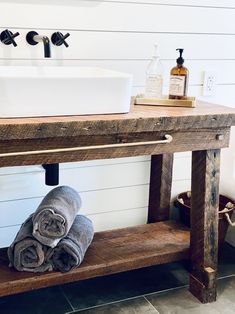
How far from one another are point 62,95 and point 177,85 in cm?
55

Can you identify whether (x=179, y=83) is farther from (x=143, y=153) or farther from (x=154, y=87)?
(x=143, y=153)

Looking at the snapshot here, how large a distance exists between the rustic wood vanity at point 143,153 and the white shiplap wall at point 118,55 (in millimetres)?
149

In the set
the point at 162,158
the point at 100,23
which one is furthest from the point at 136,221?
the point at 100,23

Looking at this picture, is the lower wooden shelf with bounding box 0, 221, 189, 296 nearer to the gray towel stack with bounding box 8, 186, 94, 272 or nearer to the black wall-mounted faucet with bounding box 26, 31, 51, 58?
the gray towel stack with bounding box 8, 186, 94, 272

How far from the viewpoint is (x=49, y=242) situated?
1.67m

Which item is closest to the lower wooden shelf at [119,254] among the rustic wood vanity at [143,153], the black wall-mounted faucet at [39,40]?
the rustic wood vanity at [143,153]

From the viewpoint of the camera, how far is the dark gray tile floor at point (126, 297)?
1.83 m

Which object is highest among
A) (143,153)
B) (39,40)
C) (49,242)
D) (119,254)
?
(39,40)

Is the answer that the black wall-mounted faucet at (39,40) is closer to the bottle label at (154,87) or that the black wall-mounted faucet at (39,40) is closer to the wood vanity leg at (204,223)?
the bottle label at (154,87)

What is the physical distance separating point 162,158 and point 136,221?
356mm

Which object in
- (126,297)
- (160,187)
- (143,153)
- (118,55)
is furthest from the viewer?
(160,187)

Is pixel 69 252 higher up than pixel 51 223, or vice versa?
pixel 51 223

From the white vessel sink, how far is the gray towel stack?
1.23 feet

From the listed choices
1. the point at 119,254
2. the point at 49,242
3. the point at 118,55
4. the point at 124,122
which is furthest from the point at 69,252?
the point at 118,55
